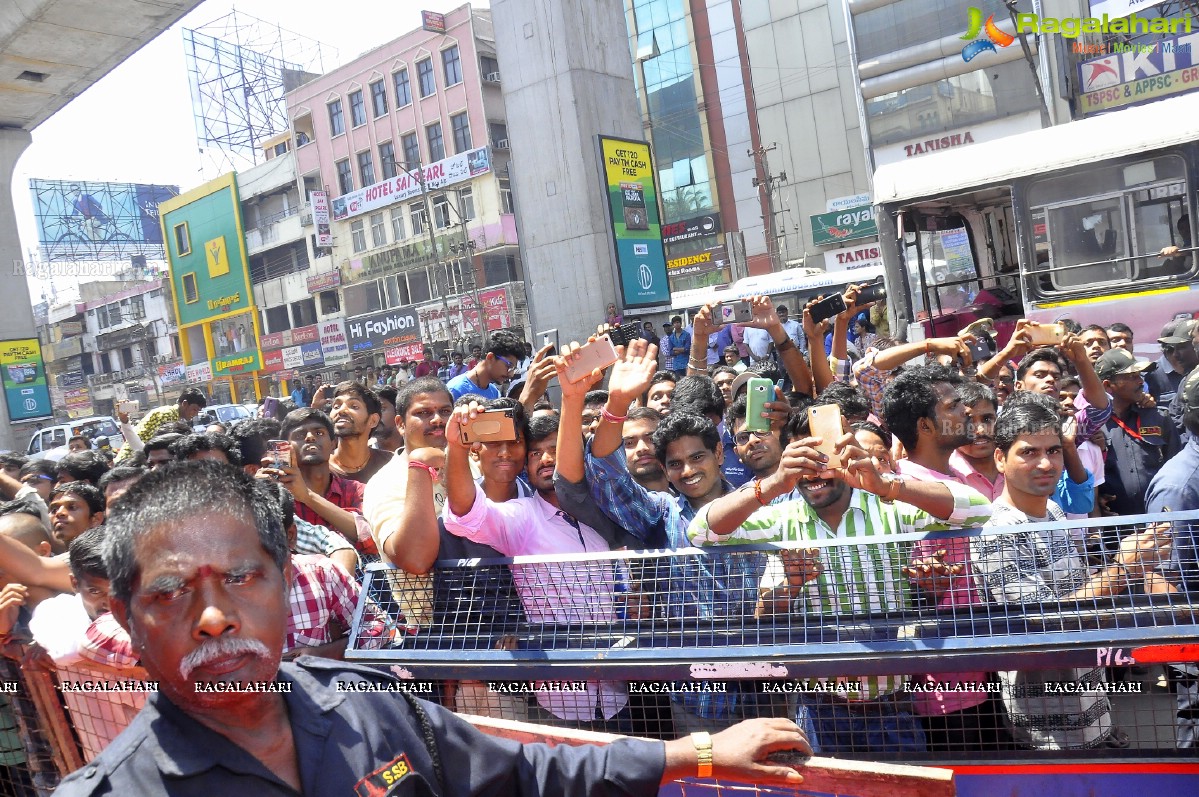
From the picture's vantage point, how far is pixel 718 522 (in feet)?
9.12

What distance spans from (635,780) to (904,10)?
27.2m

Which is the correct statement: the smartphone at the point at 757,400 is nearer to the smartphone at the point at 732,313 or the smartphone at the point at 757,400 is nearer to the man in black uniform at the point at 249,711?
the man in black uniform at the point at 249,711

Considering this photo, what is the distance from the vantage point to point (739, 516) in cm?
274

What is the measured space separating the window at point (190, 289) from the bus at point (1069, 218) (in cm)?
4711

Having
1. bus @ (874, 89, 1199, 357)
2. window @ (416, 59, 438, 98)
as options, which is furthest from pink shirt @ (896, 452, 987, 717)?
window @ (416, 59, 438, 98)

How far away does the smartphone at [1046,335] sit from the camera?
15.7ft

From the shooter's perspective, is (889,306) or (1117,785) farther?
(889,306)

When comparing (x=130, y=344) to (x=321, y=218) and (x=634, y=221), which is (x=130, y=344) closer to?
(x=321, y=218)

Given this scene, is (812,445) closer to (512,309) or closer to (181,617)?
(181,617)

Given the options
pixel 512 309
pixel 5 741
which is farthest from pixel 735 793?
pixel 512 309

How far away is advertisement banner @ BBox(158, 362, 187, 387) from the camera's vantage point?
1918 inches

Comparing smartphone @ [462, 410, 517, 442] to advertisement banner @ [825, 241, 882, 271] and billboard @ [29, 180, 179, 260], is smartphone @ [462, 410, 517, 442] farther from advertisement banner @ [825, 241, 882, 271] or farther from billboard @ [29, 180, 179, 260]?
billboard @ [29, 180, 179, 260]

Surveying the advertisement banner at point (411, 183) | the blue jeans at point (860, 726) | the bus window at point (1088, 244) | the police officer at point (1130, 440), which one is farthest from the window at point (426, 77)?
the blue jeans at point (860, 726)

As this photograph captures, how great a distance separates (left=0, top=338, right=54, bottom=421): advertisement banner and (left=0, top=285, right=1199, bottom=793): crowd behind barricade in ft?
54.3
